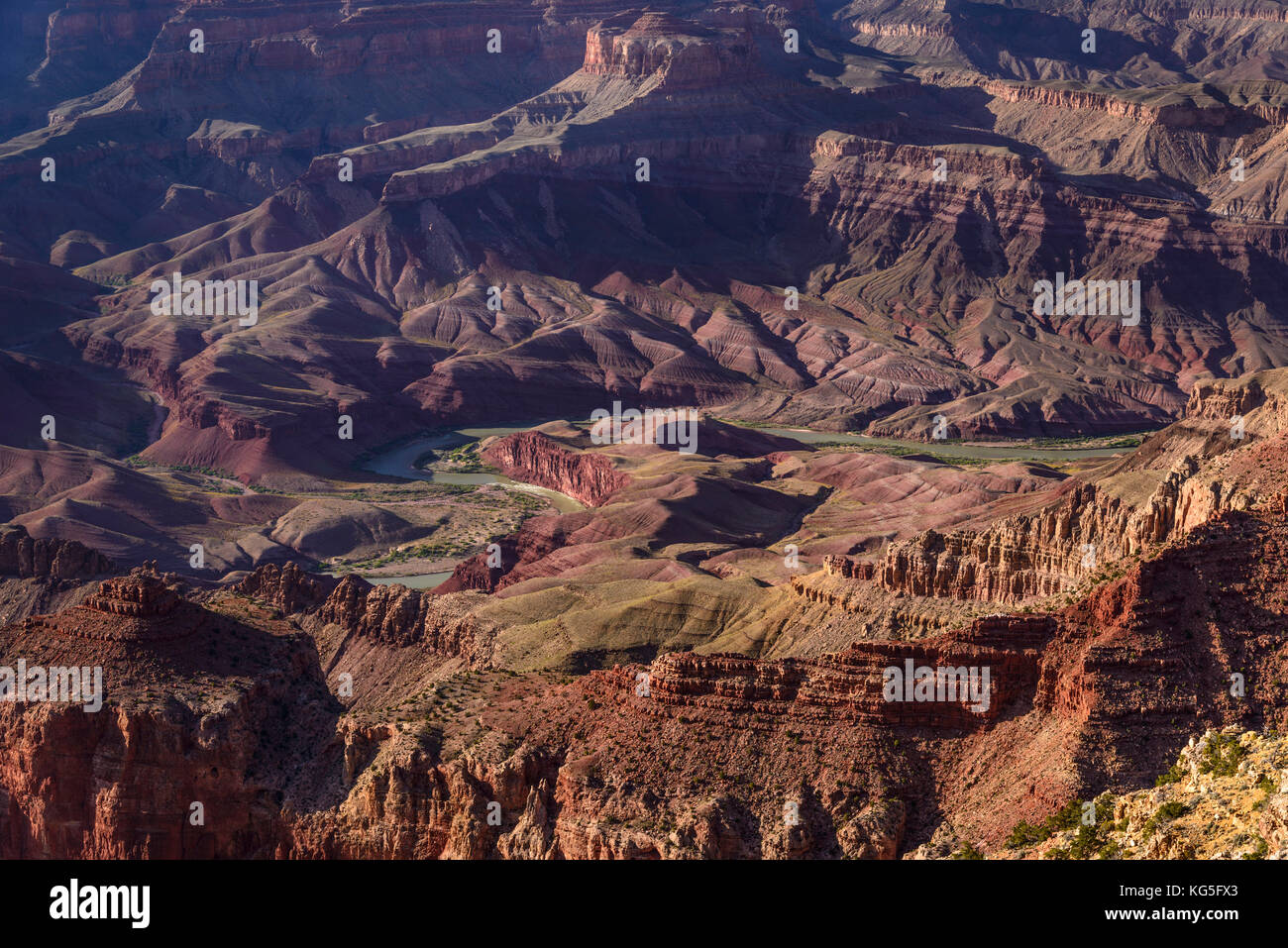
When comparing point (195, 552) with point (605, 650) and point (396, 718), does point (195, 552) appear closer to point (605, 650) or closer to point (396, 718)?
point (605, 650)

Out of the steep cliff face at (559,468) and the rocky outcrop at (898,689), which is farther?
the steep cliff face at (559,468)

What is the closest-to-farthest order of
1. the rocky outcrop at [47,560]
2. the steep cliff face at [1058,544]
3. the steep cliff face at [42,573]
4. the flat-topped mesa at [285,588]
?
the steep cliff face at [1058,544]
the flat-topped mesa at [285,588]
the steep cliff face at [42,573]
the rocky outcrop at [47,560]

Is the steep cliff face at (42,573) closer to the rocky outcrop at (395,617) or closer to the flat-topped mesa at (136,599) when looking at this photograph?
the rocky outcrop at (395,617)

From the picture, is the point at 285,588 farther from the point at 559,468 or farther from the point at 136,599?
the point at 559,468

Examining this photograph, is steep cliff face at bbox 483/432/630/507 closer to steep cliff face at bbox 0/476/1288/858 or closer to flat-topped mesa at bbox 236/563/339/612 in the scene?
flat-topped mesa at bbox 236/563/339/612

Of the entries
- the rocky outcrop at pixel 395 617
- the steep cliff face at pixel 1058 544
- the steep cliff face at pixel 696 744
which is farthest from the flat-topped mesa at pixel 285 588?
the steep cliff face at pixel 1058 544

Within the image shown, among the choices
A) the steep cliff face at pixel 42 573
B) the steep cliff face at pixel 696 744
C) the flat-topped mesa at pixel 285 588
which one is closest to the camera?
the steep cliff face at pixel 696 744

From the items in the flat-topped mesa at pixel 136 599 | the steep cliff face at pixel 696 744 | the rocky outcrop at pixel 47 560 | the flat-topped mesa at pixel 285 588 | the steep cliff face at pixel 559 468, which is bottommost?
the steep cliff face at pixel 696 744

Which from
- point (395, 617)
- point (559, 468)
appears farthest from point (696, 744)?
point (559, 468)
